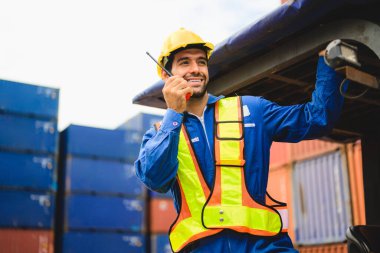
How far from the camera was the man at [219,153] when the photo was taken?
9.10ft

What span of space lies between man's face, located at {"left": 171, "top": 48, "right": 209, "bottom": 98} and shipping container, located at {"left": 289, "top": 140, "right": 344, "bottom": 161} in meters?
12.7

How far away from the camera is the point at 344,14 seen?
3760 mm

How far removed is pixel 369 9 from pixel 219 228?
1904 mm

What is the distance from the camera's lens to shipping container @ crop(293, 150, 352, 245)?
593 inches

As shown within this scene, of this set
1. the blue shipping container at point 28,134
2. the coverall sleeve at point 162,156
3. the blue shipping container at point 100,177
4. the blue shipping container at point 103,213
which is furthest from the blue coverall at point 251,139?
the blue shipping container at point 100,177

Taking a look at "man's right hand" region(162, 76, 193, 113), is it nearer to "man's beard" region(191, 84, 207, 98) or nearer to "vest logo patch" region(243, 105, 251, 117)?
"man's beard" region(191, 84, 207, 98)

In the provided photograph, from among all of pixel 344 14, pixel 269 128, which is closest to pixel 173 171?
pixel 269 128

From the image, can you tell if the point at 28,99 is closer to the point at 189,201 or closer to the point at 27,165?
the point at 27,165

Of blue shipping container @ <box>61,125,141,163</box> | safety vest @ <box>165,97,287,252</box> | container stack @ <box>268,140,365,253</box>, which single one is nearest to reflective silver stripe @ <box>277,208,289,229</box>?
safety vest @ <box>165,97,287,252</box>

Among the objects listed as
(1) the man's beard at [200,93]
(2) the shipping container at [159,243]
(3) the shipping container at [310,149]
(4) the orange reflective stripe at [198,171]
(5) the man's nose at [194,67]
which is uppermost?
(3) the shipping container at [310,149]

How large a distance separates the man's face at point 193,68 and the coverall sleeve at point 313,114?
39 centimetres

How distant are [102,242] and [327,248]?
331 inches

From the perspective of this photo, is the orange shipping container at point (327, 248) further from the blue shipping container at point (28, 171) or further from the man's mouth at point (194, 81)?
the man's mouth at point (194, 81)

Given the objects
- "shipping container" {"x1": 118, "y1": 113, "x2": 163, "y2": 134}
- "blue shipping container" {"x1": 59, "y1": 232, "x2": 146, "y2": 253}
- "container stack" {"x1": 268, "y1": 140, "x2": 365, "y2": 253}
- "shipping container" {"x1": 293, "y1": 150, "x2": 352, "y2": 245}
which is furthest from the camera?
"shipping container" {"x1": 118, "y1": 113, "x2": 163, "y2": 134}
